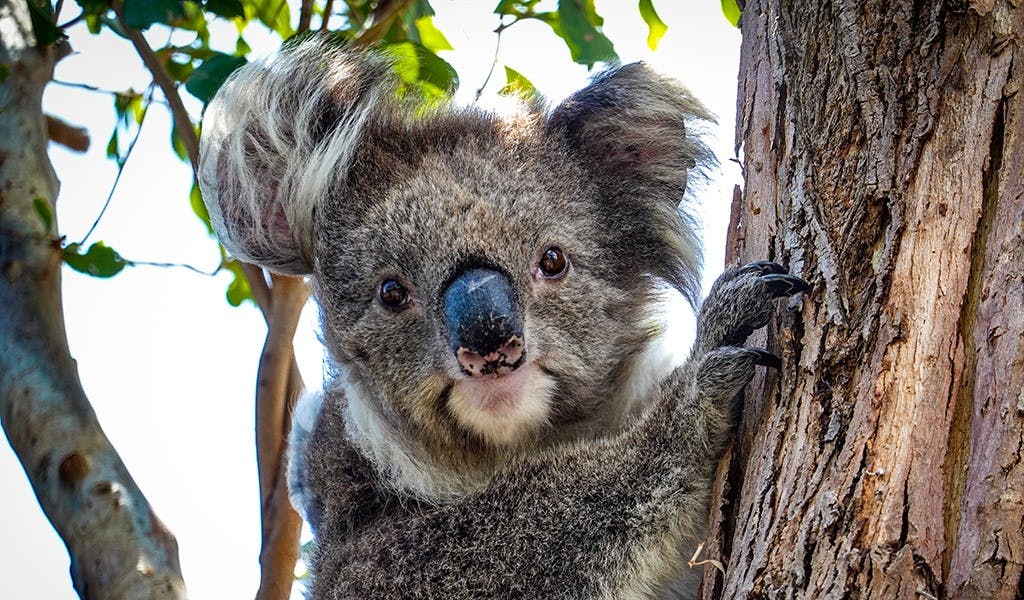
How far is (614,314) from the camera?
3107 millimetres

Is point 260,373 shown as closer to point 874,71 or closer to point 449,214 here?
point 449,214

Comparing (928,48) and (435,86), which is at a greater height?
(435,86)

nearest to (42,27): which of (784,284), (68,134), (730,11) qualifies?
(68,134)

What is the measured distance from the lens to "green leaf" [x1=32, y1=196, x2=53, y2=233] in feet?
12.1

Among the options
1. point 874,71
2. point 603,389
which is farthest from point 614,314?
point 874,71

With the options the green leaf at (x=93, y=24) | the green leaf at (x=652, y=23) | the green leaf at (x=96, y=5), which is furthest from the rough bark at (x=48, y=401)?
the green leaf at (x=652, y=23)

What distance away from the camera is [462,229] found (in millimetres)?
2967

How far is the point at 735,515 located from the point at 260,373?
2570 mm

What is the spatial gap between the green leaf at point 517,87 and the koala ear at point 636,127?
0.24 meters

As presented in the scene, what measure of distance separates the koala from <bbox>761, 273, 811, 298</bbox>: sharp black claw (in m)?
0.13

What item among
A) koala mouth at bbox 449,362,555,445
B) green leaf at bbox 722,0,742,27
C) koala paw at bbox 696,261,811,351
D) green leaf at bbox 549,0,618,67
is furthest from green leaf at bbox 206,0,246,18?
koala paw at bbox 696,261,811,351

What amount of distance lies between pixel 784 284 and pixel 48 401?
8.40ft

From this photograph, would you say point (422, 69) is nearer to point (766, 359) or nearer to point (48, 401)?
point (48, 401)

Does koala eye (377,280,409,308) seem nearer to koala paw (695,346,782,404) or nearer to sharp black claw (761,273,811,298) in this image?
koala paw (695,346,782,404)
